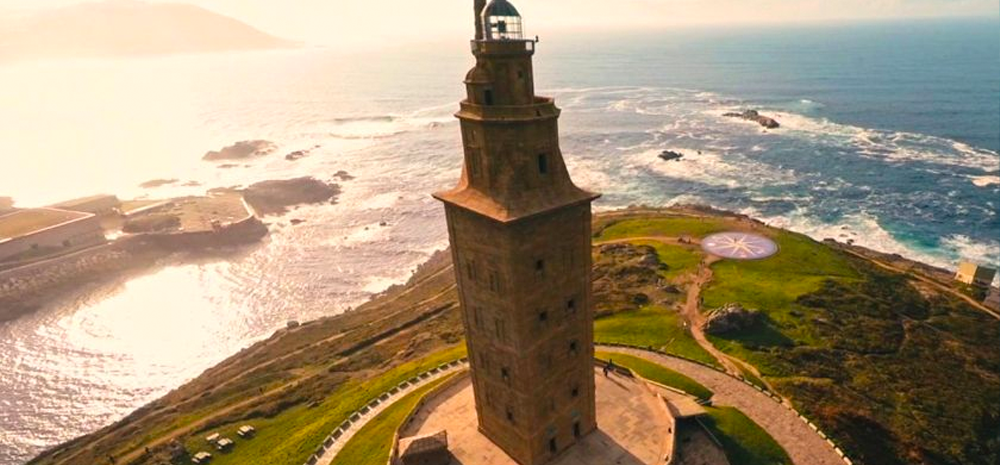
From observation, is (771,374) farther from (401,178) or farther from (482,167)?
(401,178)

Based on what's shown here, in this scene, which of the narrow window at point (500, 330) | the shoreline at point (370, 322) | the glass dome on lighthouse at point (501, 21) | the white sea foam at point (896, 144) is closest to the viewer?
the glass dome on lighthouse at point (501, 21)

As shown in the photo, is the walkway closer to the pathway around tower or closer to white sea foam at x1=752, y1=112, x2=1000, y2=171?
the pathway around tower

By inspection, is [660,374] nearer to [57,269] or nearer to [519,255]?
[519,255]

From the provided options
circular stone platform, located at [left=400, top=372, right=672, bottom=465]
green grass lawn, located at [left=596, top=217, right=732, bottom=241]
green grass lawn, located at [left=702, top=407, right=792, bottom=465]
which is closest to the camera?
circular stone platform, located at [left=400, top=372, right=672, bottom=465]

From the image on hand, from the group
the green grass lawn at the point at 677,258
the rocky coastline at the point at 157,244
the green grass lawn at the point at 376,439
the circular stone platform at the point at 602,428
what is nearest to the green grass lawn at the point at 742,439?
the circular stone platform at the point at 602,428

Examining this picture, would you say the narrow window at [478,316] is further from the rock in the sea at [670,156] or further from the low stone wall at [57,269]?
the rock in the sea at [670,156]

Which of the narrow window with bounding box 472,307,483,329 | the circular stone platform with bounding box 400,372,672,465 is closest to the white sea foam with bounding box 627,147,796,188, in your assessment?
the circular stone platform with bounding box 400,372,672,465

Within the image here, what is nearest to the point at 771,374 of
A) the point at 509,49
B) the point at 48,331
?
the point at 509,49

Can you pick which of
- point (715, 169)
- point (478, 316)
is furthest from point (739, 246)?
point (715, 169)
